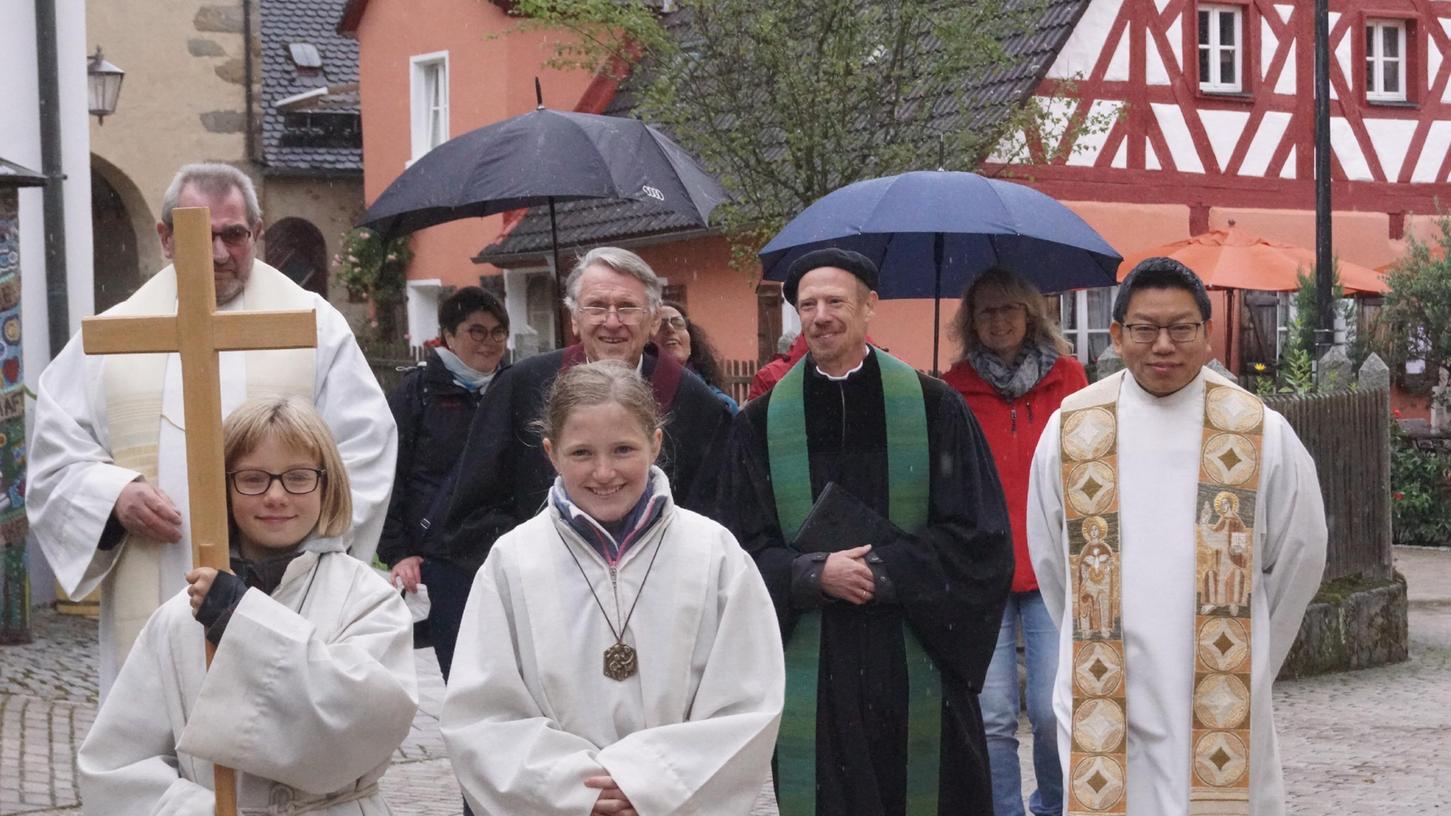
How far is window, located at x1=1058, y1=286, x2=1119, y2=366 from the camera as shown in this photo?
20.7 m

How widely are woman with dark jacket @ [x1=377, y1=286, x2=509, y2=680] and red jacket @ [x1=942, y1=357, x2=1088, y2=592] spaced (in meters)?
1.64

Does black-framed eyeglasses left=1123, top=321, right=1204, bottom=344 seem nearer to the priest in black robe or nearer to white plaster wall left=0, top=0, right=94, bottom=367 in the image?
Answer: the priest in black robe

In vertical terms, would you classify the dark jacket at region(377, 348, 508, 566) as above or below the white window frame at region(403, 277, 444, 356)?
below

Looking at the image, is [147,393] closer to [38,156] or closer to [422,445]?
[422,445]

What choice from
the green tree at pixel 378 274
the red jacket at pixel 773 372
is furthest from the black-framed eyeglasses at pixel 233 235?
the green tree at pixel 378 274

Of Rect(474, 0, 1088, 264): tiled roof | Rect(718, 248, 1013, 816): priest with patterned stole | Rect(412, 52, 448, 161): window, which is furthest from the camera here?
Rect(412, 52, 448, 161): window

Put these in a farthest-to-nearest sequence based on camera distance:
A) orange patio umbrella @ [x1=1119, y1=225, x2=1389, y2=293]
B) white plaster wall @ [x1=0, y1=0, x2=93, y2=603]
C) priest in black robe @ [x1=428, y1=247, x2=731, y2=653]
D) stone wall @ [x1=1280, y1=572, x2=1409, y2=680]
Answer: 1. orange patio umbrella @ [x1=1119, y1=225, x2=1389, y2=293]
2. white plaster wall @ [x1=0, y1=0, x2=93, y2=603]
3. stone wall @ [x1=1280, y1=572, x2=1409, y2=680]
4. priest in black robe @ [x1=428, y1=247, x2=731, y2=653]

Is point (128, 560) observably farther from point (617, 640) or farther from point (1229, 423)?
point (1229, 423)

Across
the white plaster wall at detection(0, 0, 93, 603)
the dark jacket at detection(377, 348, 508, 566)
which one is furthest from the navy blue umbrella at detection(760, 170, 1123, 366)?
the white plaster wall at detection(0, 0, 93, 603)

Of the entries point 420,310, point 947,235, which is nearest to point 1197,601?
point 947,235

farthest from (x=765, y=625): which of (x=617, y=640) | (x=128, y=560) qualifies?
(x=128, y=560)

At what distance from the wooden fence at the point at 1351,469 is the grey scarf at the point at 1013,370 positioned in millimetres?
5401

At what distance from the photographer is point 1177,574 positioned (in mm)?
5102

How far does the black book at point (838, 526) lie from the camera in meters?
5.24
